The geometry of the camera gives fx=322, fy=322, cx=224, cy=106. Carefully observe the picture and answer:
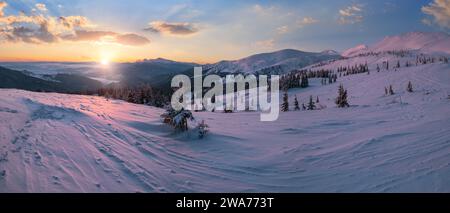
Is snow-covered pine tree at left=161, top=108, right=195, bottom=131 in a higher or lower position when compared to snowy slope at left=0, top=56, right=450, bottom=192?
higher

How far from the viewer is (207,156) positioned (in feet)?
44.0

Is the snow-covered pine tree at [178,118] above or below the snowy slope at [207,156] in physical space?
above

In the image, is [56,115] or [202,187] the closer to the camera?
[202,187]

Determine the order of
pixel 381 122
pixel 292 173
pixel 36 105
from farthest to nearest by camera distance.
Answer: pixel 381 122
pixel 36 105
pixel 292 173

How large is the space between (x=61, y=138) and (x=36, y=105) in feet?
20.2

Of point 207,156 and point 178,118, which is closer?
point 207,156

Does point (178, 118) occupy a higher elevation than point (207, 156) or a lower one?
higher

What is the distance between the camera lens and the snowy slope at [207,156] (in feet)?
29.7

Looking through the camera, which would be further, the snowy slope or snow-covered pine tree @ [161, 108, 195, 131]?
snow-covered pine tree @ [161, 108, 195, 131]

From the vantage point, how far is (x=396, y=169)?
1017 centimetres

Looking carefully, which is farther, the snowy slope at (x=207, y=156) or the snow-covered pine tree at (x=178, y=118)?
the snow-covered pine tree at (x=178, y=118)

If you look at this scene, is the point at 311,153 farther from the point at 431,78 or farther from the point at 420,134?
the point at 431,78

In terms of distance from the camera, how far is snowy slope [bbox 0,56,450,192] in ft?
29.7
